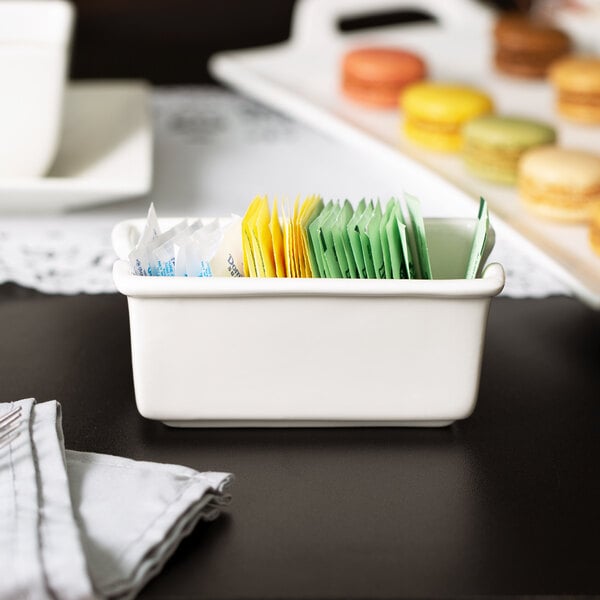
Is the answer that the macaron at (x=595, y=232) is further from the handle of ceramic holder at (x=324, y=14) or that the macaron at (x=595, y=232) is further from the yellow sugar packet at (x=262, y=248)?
the handle of ceramic holder at (x=324, y=14)

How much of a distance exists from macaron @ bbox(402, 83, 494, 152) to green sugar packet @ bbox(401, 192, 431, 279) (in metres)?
0.49

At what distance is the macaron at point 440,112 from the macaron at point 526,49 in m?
0.16

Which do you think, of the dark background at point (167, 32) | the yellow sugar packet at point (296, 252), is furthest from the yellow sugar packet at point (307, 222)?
the dark background at point (167, 32)

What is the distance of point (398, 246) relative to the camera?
0.61 meters

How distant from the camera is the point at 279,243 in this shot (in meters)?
0.61

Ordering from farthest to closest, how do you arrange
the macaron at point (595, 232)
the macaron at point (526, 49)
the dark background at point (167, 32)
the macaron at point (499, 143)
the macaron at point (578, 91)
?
1. the dark background at point (167, 32)
2. the macaron at point (526, 49)
3. the macaron at point (578, 91)
4. the macaron at point (499, 143)
5. the macaron at point (595, 232)

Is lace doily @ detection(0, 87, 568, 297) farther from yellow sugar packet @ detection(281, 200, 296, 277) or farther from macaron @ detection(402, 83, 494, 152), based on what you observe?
yellow sugar packet @ detection(281, 200, 296, 277)

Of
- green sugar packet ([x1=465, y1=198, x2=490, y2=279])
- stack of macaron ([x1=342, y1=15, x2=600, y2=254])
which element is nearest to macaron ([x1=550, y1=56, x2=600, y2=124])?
stack of macaron ([x1=342, y1=15, x2=600, y2=254])

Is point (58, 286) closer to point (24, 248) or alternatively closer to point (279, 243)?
point (24, 248)

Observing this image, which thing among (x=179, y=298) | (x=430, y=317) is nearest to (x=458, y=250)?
(x=430, y=317)

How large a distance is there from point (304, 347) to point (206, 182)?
0.50 meters

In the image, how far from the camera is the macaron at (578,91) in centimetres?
118

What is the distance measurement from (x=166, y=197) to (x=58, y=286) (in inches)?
8.7

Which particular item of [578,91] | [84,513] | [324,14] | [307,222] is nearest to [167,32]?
[324,14]
